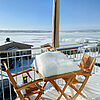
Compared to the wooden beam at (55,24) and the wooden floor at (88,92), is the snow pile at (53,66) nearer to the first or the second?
the wooden floor at (88,92)

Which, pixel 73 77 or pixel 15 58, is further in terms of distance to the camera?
pixel 15 58

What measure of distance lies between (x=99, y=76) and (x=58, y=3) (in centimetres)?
232

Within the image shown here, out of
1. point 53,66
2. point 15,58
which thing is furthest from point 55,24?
point 53,66

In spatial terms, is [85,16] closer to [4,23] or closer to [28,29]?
[28,29]

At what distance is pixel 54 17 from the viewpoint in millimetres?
2598

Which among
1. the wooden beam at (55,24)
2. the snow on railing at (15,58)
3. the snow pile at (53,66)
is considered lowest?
the snow on railing at (15,58)

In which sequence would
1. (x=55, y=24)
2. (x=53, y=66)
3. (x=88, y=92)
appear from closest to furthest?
(x=53, y=66) → (x=88, y=92) → (x=55, y=24)

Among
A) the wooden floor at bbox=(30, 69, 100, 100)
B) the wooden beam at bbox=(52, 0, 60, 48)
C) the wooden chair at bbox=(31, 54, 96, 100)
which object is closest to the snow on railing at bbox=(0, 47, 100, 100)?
the wooden beam at bbox=(52, 0, 60, 48)

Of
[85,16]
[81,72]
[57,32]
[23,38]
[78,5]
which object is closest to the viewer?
[81,72]

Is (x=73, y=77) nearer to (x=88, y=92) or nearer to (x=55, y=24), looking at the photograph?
(x=88, y=92)

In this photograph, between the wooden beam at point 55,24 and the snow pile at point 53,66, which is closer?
the snow pile at point 53,66

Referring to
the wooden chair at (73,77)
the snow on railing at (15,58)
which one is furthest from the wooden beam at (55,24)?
the wooden chair at (73,77)

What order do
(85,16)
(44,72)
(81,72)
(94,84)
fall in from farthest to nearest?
(85,16) < (94,84) < (81,72) < (44,72)

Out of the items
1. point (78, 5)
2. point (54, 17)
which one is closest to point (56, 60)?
point (54, 17)
